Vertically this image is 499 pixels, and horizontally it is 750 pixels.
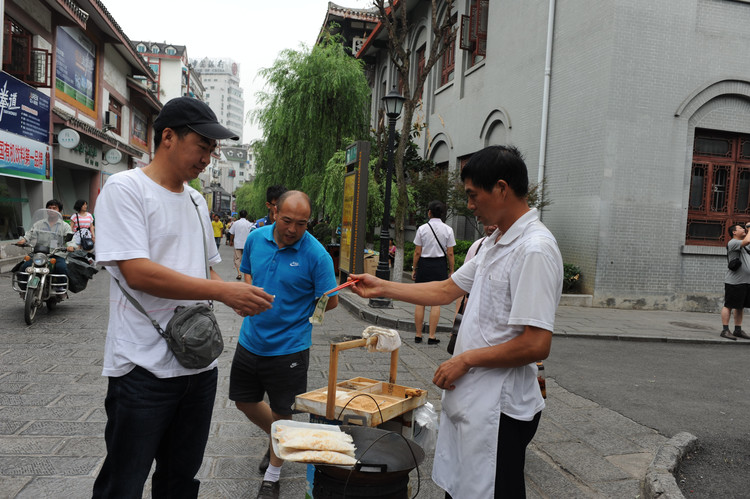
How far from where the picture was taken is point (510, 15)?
1571 centimetres

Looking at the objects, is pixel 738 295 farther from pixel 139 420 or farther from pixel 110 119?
pixel 110 119

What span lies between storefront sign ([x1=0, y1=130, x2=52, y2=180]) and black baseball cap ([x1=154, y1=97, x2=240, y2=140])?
45.3 ft

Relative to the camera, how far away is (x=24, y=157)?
581 inches

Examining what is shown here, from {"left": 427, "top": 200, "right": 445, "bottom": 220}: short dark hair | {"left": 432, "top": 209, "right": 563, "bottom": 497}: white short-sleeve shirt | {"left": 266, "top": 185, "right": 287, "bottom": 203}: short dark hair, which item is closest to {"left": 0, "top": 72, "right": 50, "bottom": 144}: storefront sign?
{"left": 266, "top": 185, "right": 287, "bottom": 203}: short dark hair

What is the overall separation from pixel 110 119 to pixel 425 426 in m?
25.6

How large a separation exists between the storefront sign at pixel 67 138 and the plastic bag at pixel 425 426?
1740 cm

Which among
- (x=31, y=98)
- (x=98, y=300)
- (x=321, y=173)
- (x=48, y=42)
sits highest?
(x=48, y=42)

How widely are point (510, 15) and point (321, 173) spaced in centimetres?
826

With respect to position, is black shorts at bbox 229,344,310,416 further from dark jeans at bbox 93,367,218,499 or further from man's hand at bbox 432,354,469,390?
man's hand at bbox 432,354,469,390

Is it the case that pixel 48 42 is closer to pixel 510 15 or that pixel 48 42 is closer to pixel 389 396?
pixel 510 15

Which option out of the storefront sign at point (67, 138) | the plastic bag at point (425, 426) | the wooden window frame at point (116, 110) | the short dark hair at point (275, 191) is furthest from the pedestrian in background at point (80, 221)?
the wooden window frame at point (116, 110)

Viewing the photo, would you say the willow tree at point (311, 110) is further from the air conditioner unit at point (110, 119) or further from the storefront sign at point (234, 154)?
the storefront sign at point (234, 154)

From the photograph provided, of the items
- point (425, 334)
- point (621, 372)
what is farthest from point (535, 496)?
point (425, 334)

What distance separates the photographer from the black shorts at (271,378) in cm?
343
